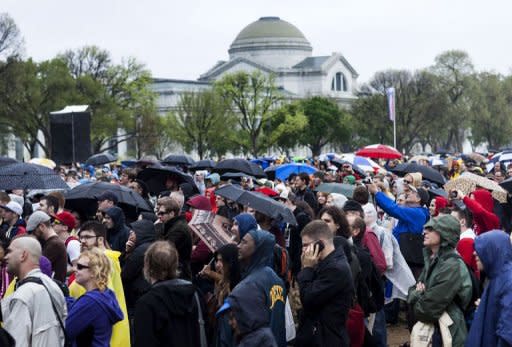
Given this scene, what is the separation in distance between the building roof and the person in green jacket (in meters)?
124

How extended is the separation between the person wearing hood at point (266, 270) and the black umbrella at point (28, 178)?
675 centimetres

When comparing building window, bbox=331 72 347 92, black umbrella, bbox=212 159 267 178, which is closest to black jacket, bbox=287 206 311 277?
black umbrella, bbox=212 159 267 178

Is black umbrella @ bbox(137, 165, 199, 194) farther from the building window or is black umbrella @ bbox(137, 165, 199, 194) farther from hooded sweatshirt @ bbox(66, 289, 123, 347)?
the building window

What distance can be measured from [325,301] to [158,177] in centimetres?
777

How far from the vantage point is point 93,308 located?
24.8 ft

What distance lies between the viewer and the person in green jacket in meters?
8.41

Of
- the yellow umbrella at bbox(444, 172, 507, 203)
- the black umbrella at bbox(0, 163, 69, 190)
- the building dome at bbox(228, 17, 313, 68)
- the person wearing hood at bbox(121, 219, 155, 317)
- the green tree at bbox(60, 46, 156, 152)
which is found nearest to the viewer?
the person wearing hood at bbox(121, 219, 155, 317)

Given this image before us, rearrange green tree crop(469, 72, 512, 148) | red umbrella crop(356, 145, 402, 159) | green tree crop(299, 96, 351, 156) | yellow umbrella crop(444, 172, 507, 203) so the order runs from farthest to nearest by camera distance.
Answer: green tree crop(469, 72, 512, 148)
green tree crop(299, 96, 351, 156)
red umbrella crop(356, 145, 402, 159)
yellow umbrella crop(444, 172, 507, 203)

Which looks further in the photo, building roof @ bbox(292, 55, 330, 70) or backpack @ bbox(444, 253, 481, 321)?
building roof @ bbox(292, 55, 330, 70)

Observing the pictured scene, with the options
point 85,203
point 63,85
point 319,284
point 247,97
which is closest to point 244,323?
point 319,284

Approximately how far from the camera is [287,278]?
393 inches

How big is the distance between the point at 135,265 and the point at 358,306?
191 cm

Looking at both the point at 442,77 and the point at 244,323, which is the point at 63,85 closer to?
the point at 442,77

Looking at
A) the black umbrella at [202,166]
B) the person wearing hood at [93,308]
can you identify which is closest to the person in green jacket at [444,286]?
the person wearing hood at [93,308]
